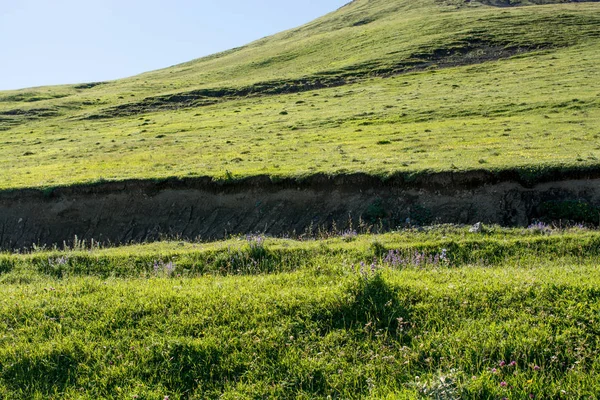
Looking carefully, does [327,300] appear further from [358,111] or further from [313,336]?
[358,111]

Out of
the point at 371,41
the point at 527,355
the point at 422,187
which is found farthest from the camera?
the point at 371,41

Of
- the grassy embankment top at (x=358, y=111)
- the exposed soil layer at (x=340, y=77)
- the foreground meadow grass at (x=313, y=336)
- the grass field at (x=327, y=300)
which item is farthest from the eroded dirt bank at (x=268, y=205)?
the exposed soil layer at (x=340, y=77)

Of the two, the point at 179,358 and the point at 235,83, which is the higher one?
the point at 235,83

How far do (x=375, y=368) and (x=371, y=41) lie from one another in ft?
325

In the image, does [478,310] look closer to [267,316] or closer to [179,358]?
[267,316]

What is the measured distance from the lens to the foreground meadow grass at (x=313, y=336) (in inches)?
242

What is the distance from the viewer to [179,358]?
687cm

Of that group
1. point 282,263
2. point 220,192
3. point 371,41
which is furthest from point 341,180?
point 371,41

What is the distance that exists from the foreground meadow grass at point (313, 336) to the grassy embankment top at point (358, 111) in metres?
14.7

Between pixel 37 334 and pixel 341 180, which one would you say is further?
pixel 341 180

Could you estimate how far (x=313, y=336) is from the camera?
7176 millimetres

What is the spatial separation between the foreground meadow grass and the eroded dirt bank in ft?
34.9

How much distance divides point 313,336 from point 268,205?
16.1 meters

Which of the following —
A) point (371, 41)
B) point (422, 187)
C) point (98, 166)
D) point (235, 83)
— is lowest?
point (422, 187)
